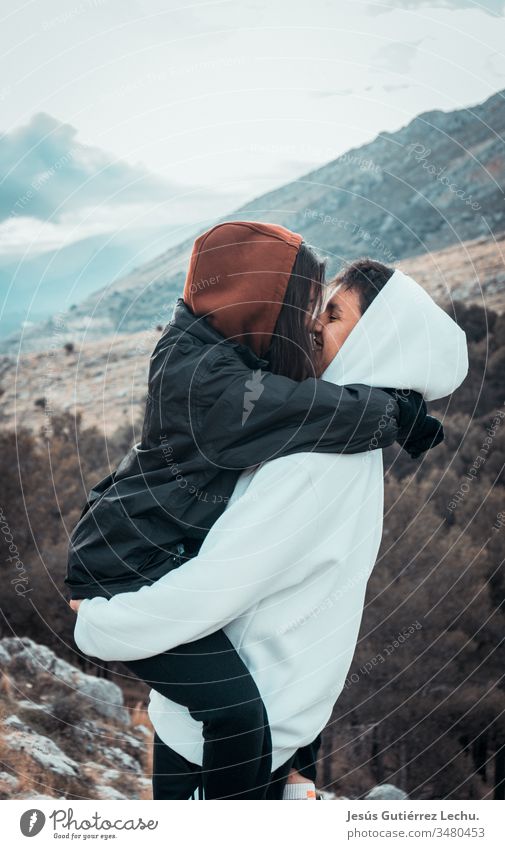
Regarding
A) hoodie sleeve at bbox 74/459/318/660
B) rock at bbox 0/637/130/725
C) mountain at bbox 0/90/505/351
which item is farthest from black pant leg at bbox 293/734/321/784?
mountain at bbox 0/90/505/351

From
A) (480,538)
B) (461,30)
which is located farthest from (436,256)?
(461,30)

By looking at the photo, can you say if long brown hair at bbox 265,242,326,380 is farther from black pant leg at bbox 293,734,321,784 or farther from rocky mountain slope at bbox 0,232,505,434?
rocky mountain slope at bbox 0,232,505,434

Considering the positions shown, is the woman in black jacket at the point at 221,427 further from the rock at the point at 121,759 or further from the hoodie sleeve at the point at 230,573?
the rock at the point at 121,759

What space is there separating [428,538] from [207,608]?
5.75 m

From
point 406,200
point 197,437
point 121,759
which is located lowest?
point 121,759

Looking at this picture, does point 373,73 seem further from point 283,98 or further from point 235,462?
point 235,462

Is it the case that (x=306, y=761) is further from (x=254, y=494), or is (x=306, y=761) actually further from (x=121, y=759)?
(x=121, y=759)

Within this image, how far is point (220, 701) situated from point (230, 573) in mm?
327

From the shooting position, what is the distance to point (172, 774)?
223 cm

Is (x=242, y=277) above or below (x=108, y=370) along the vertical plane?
below

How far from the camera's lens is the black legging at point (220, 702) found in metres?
1.94

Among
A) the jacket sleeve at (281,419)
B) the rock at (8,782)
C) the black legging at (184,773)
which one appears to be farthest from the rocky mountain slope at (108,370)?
the jacket sleeve at (281,419)

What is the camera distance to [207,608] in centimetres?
195


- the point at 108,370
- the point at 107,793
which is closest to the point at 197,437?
the point at 107,793
